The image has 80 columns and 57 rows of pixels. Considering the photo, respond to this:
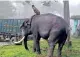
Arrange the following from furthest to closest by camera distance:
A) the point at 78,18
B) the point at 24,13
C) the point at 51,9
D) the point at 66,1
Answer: the point at 24,13 → the point at 51,9 → the point at 78,18 → the point at 66,1

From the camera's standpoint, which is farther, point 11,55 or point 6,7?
point 6,7

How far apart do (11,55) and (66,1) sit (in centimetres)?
773

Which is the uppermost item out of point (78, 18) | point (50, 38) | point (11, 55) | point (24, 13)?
point (50, 38)

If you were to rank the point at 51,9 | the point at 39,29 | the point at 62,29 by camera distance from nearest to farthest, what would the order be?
the point at 62,29
the point at 39,29
the point at 51,9

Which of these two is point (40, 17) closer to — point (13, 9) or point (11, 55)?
point (11, 55)

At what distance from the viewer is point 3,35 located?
1027 inches

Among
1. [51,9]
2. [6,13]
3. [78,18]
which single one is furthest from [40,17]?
[6,13]

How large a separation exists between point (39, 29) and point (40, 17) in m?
0.54

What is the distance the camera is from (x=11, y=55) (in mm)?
12828

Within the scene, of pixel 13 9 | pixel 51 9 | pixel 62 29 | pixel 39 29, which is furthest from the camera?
pixel 13 9

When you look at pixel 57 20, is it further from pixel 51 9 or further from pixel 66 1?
pixel 51 9

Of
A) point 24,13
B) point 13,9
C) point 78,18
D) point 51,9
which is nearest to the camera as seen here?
point 78,18

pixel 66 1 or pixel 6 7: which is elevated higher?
pixel 66 1

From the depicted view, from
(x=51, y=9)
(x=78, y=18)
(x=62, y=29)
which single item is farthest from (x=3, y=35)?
(x=51, y=9)
